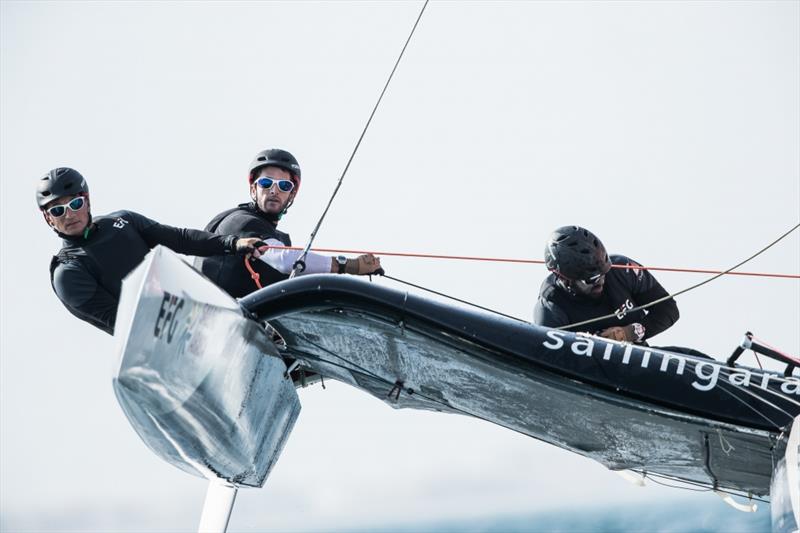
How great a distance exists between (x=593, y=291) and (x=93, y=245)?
2.30 metres

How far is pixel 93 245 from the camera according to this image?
17.2 feet

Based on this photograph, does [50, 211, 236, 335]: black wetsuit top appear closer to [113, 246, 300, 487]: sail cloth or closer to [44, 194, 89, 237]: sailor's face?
[44, 194, 89, 237]: sailor's face

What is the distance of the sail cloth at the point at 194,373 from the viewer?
13.2 feet

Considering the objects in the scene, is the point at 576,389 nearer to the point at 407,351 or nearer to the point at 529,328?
the point at 529,328

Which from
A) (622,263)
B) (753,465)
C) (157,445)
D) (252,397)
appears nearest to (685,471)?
(753,465)

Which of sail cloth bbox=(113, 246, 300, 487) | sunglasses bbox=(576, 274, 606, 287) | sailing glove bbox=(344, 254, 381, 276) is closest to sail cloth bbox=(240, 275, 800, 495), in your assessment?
sail cloth bbox=(113, 246, 300, 487)

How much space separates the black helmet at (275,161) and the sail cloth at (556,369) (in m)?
1.15

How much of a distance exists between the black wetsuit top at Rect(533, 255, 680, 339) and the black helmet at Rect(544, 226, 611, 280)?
5.5 inches

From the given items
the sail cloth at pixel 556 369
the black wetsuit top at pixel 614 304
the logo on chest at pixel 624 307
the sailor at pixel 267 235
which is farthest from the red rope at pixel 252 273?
the logo on chest at pixel 624 307

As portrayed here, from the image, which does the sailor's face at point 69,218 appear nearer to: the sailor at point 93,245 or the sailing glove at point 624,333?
the sailor at point 93,245

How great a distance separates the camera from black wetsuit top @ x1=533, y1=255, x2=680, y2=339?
5656 millimetres

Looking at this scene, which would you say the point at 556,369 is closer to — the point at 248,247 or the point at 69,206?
the point at 248,247

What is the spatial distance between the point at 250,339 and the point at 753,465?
219 centimetres

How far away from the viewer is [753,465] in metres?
5.09
